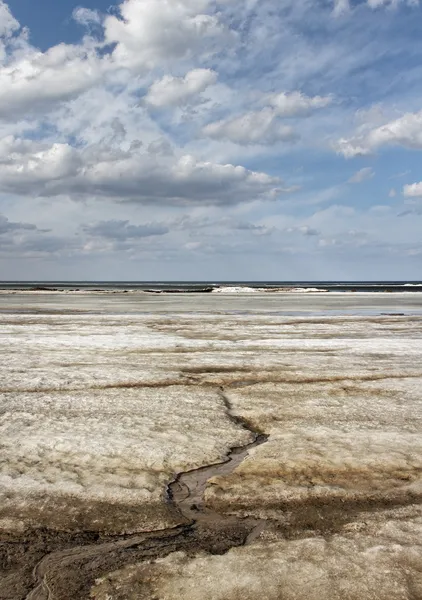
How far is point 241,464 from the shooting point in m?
4.66

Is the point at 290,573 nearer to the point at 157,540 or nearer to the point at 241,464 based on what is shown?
the point at 157,540

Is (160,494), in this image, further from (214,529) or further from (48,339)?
(48,339)

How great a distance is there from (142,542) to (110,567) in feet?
1.11

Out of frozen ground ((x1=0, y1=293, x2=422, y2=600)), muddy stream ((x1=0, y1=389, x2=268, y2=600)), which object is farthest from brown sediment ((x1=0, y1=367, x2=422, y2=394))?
→ muddy stream ((x1=0, y1=389, x2=268, y2=600))

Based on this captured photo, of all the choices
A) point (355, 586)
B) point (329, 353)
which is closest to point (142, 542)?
point (355, 586)

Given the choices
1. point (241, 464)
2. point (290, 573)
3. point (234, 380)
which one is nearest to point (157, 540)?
point (290, 573)

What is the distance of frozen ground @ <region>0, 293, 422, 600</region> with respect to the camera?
2.90 meters

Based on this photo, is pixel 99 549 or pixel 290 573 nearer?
pixel 290 573

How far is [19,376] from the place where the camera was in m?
8.68

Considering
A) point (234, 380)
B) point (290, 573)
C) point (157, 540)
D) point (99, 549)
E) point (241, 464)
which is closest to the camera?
point (290, 573)

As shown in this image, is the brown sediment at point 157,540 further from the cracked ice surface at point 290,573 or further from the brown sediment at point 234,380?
the brown sediment at point 234,380

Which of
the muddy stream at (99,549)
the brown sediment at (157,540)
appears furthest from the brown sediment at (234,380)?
the muddy stream at (99,549)

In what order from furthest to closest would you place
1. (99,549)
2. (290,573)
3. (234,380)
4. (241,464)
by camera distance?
(234,380) < (241,464) < (99,549) < (290,573)

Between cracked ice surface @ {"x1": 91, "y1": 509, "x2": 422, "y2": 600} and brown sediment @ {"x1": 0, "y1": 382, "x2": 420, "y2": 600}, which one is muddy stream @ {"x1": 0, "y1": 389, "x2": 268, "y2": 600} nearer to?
brown sediment @ {"x1": 0, "y1": 382, "x2": 420, "y2": 600}
